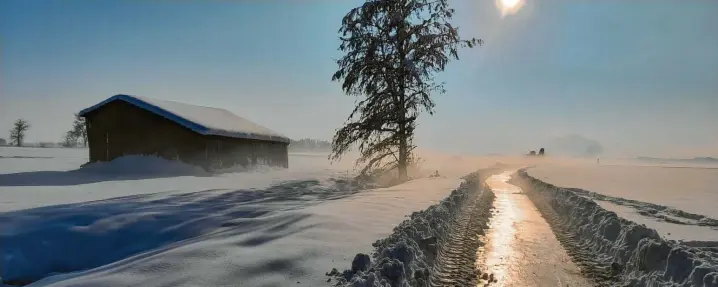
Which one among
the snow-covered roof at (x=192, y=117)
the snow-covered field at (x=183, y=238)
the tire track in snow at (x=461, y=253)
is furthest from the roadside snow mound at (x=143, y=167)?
the tire track in snow at (x=461, y=253)

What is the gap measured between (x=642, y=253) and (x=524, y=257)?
5.16 ft

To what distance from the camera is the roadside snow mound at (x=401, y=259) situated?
4605 millimetres

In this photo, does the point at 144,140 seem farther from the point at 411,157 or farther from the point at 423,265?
the point at 423,265

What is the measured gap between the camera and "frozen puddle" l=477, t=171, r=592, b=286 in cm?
550

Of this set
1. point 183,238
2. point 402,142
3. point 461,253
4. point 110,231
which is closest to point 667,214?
point 461,253

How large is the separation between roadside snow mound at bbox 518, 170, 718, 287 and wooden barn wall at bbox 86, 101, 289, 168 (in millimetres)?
18646

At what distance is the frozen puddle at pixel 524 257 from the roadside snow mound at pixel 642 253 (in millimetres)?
613

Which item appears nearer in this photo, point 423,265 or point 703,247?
point 423,265

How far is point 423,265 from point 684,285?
2.93 metres

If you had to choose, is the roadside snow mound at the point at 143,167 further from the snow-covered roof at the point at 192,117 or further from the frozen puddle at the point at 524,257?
the frozen puddle at the point at 524,257

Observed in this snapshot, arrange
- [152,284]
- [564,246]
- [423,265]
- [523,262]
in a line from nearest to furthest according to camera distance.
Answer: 1. [152,284]
2. [423,265]
3. [523,262]
4. [564,246]

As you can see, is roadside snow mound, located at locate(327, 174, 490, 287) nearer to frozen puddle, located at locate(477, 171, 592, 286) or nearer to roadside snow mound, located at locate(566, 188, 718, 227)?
frozen puddle, located at locate(477, 171, 592, 286)

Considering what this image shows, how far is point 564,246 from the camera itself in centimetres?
766

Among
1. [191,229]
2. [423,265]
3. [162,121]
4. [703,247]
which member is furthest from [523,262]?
[162,121]
